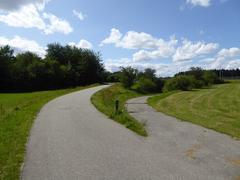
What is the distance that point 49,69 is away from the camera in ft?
238

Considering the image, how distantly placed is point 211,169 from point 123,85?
186 ft

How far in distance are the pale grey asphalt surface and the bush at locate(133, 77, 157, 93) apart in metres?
49.9

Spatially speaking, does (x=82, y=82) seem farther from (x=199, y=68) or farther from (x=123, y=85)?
(x=199, y=68)

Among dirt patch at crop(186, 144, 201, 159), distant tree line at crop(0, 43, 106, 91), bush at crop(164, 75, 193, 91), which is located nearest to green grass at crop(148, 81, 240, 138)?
dirt patch at crop(186, 144, 201, 159)

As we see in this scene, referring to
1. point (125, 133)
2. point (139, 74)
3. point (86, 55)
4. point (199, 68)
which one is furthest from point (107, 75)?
point (125, 133)

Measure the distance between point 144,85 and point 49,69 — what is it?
24.3m

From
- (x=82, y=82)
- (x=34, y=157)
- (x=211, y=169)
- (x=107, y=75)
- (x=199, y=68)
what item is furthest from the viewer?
(x=107, y=75)

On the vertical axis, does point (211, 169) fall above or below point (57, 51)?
below

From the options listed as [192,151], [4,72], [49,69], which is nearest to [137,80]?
[49,69]

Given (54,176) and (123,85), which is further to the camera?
(123,85)

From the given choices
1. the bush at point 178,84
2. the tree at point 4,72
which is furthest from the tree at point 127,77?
the tree at point 4,72

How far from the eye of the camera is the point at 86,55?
94.2m

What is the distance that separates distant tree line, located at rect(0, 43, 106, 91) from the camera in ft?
212

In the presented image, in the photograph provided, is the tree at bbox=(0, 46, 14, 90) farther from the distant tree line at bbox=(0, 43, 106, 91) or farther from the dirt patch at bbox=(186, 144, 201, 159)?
the dirt patch at bbox=(186, 144, 201, 159)
